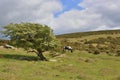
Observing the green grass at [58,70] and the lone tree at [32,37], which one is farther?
the lone tree at [32,37]

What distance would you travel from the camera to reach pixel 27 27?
5412 centimetres

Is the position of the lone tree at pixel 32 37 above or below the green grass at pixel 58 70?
above

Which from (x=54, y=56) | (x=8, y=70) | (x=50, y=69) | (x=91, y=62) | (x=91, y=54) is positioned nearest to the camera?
(x=8, y=70)

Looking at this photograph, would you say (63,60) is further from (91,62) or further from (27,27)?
(27,27)

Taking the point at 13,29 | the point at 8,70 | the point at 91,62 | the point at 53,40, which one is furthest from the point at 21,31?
the point at 8,70

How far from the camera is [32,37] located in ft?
174

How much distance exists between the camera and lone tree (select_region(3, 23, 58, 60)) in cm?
5209

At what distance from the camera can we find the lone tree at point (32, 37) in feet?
171

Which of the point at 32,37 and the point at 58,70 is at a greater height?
the point at 32,37

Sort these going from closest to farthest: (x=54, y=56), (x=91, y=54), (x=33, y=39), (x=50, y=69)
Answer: (x=50, y=69) < (x=33, y=39) < (x=54, y=56) < (x=91, y=54)

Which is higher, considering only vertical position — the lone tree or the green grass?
the lone tree

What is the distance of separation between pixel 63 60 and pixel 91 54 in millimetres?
13784

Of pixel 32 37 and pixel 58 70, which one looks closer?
pixel 58 70

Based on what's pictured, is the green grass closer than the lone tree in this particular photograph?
Yes
